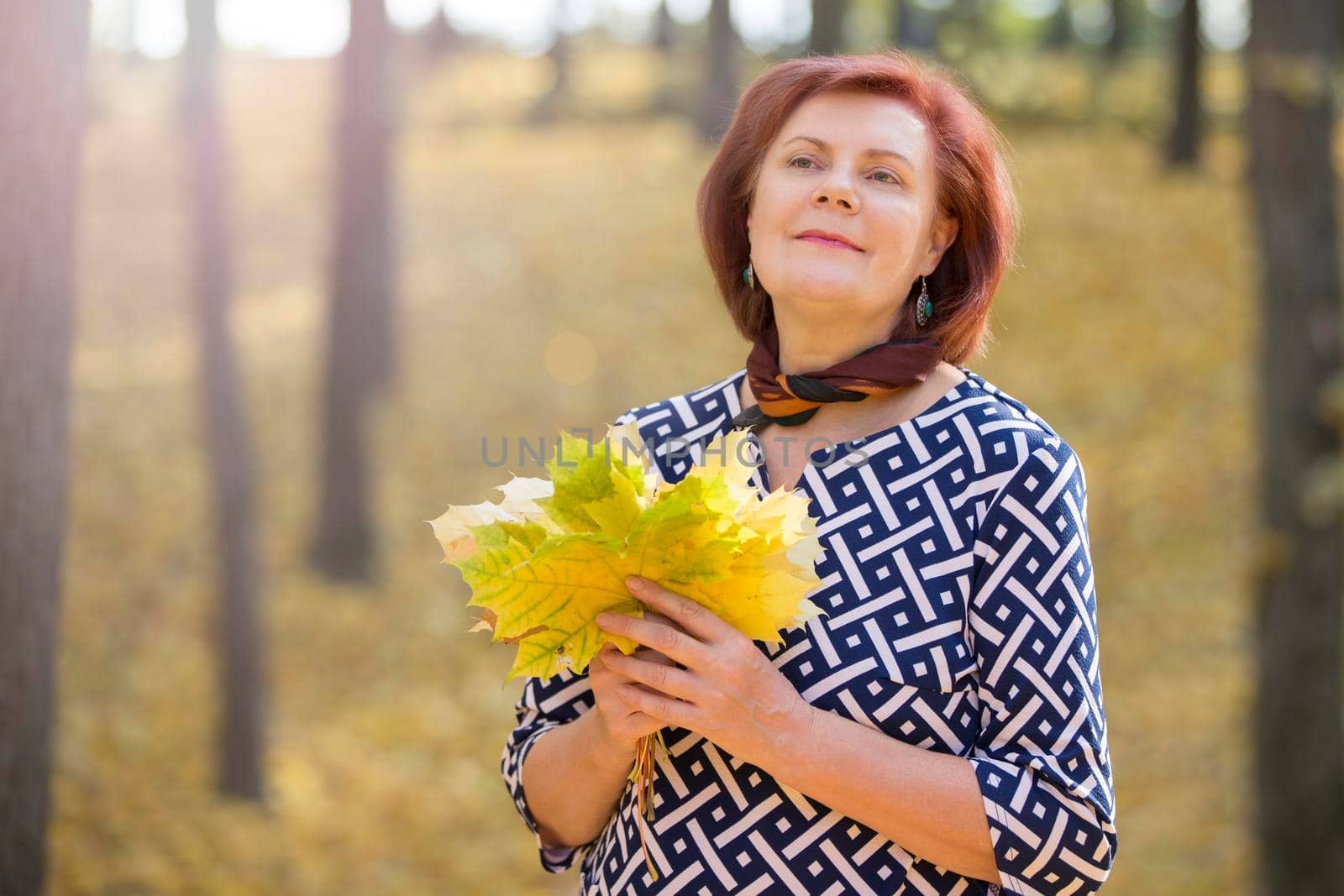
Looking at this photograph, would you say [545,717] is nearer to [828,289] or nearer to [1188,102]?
[828,289]

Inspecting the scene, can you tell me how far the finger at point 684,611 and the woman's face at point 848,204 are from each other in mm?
611

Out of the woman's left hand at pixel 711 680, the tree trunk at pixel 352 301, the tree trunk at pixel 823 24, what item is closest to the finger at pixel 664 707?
the woman's left hand at pixel 711 680

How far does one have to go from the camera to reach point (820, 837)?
6.57 feet

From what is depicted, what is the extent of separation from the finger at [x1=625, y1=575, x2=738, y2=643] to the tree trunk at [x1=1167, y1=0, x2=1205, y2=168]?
17631mm

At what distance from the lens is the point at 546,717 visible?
2.40 metres

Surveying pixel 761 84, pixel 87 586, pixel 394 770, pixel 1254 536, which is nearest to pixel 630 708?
pixel 761 84

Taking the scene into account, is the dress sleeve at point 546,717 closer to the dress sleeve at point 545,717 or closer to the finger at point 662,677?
the dress sleeve at point 545,717

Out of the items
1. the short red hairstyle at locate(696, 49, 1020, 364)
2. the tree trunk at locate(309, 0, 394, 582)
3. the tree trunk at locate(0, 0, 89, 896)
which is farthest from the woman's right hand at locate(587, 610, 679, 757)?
the tree trunk at locate(309, 0, 394, 582)

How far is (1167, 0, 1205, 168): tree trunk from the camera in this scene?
57.0ft

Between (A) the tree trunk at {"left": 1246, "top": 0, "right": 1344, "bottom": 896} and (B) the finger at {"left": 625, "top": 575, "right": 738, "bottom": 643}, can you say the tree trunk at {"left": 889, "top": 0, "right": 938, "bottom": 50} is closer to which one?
(A) the tree trunk at {"left": 1246, "top": 0, "right": 1344, "bottom": 896}

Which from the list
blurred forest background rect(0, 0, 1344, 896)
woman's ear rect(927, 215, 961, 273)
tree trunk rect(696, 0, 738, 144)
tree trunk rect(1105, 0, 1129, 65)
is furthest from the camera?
tree trunk rect(1105, 0, 1129, 65)

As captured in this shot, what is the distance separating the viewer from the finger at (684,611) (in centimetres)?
185

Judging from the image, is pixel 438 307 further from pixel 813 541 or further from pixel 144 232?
pixel 813 541

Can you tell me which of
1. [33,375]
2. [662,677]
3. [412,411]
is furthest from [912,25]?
[662,677]
